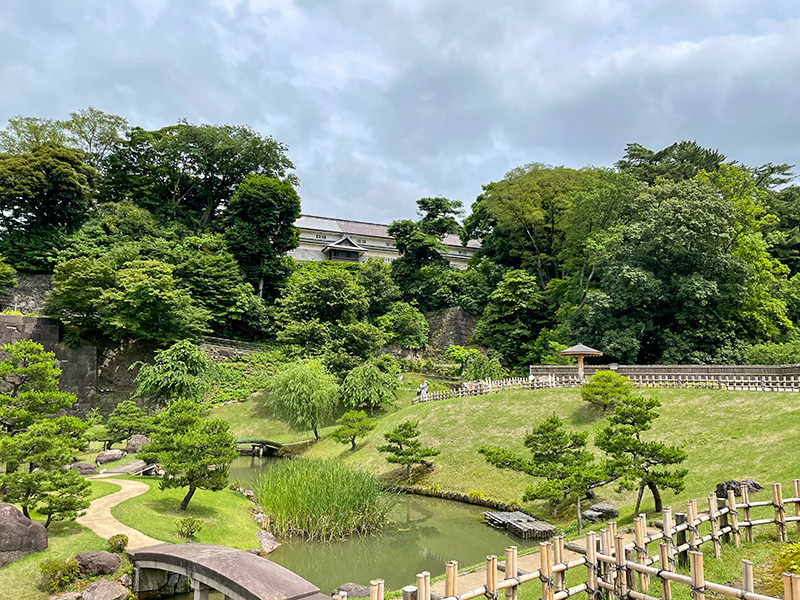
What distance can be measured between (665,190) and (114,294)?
3216 centimetres

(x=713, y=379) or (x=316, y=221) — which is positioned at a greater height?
(x=316, y=221)

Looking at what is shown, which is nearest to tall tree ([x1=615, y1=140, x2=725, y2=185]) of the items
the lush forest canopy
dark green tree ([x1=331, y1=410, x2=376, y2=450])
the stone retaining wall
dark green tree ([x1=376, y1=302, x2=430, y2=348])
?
the lush forest canopy

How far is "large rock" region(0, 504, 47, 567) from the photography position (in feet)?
29.7

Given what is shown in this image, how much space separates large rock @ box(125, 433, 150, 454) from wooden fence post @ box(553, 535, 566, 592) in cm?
1830

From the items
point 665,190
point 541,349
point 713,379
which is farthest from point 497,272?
point 713,379

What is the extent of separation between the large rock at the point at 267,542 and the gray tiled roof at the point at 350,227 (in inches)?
1678

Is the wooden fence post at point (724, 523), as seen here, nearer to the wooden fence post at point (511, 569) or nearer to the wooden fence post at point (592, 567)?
the wooden fence post at point (592, 567)

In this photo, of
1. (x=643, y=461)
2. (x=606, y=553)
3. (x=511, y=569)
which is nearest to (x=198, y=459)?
(x=511, y=569)

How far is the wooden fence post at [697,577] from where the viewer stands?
5.46m

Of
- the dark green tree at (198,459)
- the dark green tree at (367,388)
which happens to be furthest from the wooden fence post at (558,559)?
Answer: the dark green tree at (367,388)

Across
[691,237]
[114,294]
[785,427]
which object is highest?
[691,237]

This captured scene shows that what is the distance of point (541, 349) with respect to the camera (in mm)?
32000

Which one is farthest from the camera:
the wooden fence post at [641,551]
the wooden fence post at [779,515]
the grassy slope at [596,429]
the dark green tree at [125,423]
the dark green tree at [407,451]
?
the dark green tree at [125,423]

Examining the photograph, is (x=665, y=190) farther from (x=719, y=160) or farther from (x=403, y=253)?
(x=403, y=253)
